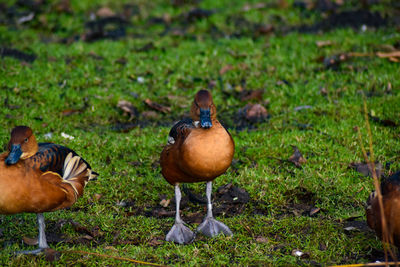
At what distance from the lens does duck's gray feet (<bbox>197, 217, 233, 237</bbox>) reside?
4.48m

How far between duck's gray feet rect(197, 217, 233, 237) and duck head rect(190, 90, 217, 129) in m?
0.91

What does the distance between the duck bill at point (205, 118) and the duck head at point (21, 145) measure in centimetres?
140

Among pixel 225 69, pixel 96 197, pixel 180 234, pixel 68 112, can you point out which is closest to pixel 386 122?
pixel 225 69

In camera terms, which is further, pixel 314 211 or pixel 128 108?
pixel 128 108

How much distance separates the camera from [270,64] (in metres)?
8.30

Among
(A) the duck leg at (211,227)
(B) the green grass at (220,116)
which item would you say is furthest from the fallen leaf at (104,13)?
(A) the duck leg at (211,227)

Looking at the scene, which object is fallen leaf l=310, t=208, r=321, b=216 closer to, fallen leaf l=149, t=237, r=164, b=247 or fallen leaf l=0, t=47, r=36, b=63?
fallen leaf l=149, t=237, r=164, b=247

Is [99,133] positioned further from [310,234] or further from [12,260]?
[310,234]

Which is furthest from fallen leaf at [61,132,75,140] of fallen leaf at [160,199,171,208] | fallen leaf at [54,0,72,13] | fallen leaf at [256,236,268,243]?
fallen leaf at [54,0,72,13]

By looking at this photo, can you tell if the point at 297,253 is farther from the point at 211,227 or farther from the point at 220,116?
the point at 220,116

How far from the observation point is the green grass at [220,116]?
14.3 feet

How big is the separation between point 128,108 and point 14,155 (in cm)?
330

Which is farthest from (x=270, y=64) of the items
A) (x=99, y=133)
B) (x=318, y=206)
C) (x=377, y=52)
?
(x=318, y=206)

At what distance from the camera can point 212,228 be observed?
453 cm
